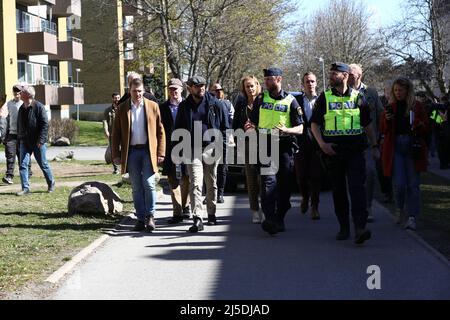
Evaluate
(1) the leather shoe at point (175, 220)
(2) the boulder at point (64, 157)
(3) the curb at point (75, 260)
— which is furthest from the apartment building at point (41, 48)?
(3) the curb at point (75, 260)

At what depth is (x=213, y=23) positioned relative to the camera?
Answer: 29.0 meters

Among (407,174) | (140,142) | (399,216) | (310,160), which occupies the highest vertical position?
(140,142)

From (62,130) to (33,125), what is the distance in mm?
25302

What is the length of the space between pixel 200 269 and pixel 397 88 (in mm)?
3668

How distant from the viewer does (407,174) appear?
923 centimetres

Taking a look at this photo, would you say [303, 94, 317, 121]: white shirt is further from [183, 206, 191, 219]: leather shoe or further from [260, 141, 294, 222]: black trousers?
[183, 206, 191, 219]: leather shoe

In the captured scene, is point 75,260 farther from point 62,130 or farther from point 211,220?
point 62,130

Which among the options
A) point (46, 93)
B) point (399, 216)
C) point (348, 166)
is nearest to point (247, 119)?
point (348, 166)

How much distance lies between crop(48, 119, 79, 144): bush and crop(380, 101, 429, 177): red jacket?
29354 mm

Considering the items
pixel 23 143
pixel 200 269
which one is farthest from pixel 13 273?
pixel 23 143

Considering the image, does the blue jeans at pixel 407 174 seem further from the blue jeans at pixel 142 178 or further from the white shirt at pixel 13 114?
the white shirt at pixel 13 114

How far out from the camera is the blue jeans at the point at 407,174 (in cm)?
913
